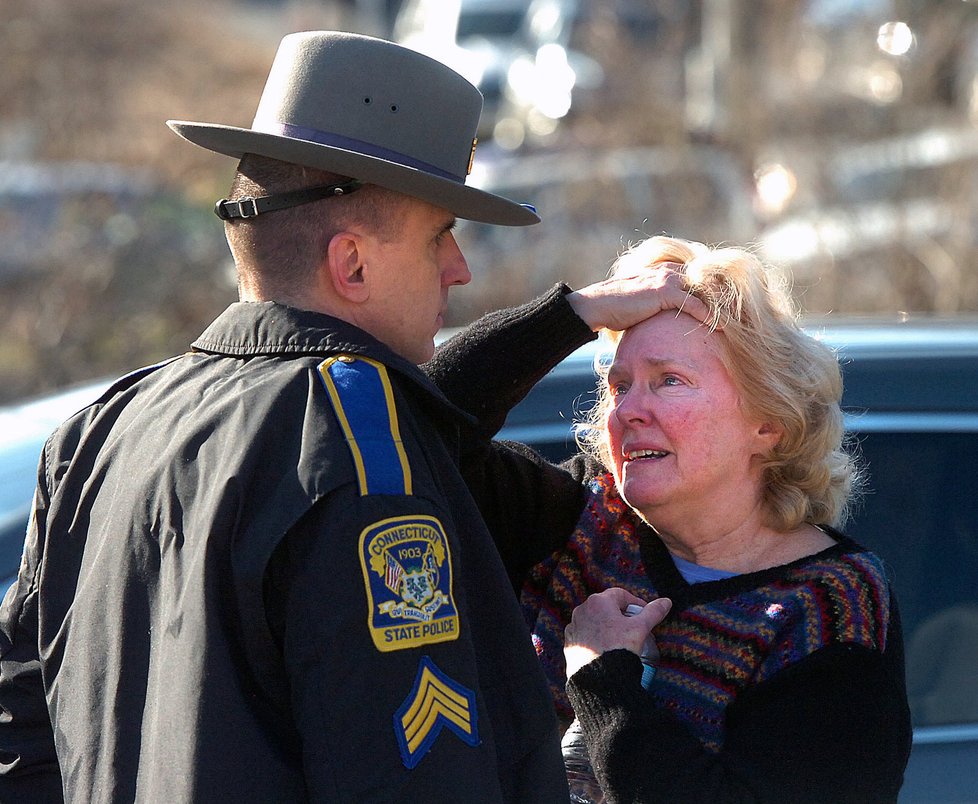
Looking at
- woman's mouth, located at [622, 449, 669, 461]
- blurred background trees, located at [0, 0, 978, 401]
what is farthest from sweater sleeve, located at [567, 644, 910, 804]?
blurred background trees, located at [0, 0, 978, 401]

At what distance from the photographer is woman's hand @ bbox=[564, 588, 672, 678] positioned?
6.94ft

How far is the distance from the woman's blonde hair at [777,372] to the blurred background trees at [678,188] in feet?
13.9

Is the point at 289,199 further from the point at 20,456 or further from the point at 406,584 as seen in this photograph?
the point at 20,456

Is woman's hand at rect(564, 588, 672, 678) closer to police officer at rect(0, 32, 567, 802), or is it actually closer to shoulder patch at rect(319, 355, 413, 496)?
police officer at rect(0, 32, 567, 802)

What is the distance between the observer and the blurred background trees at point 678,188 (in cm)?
777

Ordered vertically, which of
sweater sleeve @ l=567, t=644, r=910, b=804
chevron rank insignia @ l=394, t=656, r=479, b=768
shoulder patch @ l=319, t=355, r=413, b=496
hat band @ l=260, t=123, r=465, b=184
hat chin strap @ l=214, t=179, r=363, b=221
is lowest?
sweater sleeve @ l=567, t=644, r=910, b=804

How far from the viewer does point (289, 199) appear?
5.76ft

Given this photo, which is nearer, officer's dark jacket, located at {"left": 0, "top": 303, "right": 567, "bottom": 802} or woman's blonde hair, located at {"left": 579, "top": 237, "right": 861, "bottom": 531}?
officer's dark jacket, located at {"left": 0, "top": 303, "right": 567, "bottom": 802}

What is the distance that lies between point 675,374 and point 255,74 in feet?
57.8

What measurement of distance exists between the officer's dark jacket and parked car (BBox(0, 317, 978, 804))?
3.11ft

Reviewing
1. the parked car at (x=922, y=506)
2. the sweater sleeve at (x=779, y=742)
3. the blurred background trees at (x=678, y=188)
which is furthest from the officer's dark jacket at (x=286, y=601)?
the blurred background trees at (x=678, y=188)

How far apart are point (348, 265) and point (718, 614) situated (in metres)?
0.91

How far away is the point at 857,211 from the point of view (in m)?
7.86

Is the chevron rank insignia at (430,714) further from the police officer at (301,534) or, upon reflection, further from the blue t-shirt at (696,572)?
the blue t-shirt at (696,572)
